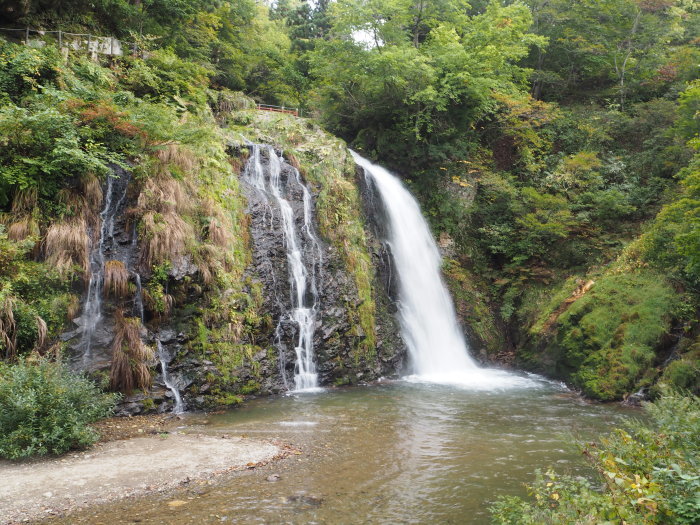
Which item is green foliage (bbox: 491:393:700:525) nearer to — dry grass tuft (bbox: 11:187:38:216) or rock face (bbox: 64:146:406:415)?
rock face (bbox: 64:146:406:415)

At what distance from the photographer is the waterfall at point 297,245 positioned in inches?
458

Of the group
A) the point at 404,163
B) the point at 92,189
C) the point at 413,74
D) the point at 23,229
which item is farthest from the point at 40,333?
the point at 413,74

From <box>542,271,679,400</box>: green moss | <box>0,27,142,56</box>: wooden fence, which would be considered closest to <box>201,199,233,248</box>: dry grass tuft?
<box>0,27,142,56</box>: wooden fence

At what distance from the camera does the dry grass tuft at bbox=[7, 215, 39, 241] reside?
852cm

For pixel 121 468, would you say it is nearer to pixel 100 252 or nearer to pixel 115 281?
pixel 115 281

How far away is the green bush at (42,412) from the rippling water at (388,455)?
69.2 inches

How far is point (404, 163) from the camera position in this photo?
63.2 ft

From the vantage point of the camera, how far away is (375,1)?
18.1m

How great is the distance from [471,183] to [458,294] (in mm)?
5139

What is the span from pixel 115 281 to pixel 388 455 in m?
5.95

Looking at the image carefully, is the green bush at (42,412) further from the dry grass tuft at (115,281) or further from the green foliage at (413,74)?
the green foliage at (413,74)

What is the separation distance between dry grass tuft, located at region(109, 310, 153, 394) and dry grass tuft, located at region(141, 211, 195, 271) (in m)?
1.24

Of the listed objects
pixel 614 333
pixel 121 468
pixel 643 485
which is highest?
pixel 614 333

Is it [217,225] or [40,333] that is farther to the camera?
[217,225]
